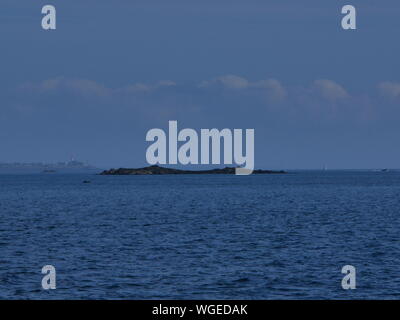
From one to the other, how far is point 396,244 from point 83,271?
2967 centimetres

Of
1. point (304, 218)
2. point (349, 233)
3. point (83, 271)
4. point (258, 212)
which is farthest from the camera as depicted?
point (258, 212)

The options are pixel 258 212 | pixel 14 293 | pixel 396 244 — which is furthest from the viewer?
pixel 258 212

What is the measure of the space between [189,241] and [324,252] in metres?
13.9

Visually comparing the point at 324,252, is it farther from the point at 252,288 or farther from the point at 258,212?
the point at 258,212

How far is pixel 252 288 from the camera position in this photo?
39.4 metres
